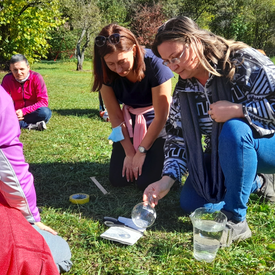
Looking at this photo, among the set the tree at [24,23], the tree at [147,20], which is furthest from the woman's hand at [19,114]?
the tree at [147,20]

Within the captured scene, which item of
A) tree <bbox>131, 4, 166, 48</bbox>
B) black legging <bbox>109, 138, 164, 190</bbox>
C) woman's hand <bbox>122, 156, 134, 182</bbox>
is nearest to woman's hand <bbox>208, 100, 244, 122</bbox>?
black legging <bbox>109, 138, 164, 190</bbox>

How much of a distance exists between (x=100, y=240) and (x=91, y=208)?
0.61 m

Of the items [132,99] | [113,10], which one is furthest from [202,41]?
[113,10]

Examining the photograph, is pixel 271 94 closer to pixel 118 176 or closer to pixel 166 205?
pixel 166 205

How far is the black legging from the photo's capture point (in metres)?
3.42

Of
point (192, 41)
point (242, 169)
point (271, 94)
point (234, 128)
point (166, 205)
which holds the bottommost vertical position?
point (166, 205)

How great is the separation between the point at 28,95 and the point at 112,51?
3.63 m

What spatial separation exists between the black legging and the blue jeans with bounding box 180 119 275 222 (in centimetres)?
117

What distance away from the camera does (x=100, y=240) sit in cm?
247

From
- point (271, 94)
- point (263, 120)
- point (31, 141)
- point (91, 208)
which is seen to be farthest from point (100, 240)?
point (31, 141)

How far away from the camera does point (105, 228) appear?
2.69m

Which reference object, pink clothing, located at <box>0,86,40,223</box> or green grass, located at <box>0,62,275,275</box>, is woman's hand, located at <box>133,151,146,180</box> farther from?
pink clothing, located at <box>0,86,40,223</box>

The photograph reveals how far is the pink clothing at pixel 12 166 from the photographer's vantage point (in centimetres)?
166

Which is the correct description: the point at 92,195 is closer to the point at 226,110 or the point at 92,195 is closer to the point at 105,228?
the point at 105,228
